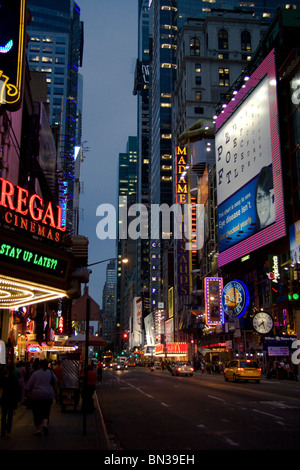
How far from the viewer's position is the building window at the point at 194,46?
373 feet

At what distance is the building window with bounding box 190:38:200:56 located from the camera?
113806mm

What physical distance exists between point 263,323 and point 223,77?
8371cm

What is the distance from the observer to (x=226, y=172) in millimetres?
60625

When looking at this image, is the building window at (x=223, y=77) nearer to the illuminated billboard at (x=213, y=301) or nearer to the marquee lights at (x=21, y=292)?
the illuminated billboard at (x=213, y=301)

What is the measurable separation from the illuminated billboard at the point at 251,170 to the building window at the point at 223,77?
52591 millimetres

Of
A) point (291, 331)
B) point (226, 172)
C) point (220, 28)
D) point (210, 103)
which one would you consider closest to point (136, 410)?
point (291, 331)

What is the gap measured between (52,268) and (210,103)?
98394mm

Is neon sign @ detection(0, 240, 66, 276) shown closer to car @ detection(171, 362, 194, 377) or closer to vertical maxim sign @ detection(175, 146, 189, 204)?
car @ detection(171, 362, 194, 377)

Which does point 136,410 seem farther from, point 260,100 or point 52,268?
point 260,100

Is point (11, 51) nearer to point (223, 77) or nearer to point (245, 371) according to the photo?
point (245, 371)

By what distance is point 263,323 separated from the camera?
42812 mm

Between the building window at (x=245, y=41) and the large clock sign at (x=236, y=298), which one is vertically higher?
the building window at (x=245, y=41)

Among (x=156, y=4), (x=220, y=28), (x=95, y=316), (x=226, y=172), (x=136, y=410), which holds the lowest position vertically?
(x=136, y=410)

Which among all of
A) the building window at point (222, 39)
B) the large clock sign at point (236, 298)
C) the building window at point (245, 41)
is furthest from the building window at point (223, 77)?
the large clock sign at point (236, 298)
